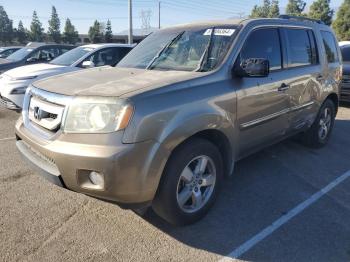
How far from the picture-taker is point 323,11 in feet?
123

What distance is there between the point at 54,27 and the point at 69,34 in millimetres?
7027

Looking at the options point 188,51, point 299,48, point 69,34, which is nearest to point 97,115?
point 188,51

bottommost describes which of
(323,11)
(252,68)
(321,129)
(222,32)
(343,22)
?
(321,129)

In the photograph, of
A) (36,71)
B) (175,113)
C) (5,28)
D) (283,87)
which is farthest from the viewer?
(5,28)

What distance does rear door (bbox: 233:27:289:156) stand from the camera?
3707 mm

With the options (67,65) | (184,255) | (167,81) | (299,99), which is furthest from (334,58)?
(67,65)

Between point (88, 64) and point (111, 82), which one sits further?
point (88, 64)

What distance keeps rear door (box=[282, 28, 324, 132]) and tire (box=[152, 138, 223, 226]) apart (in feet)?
5.28

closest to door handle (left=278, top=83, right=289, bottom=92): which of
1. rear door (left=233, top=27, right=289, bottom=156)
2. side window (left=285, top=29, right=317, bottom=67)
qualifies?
rear door (left=233, top=27, right=289, bottom=156)

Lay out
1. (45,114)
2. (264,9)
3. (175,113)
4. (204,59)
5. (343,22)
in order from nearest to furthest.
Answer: (175,113) → (45,114) → (204,59) → (343,22) → (264,9)

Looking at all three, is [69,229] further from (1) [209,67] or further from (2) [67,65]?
(2) [67,65]

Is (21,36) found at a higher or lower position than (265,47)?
lower

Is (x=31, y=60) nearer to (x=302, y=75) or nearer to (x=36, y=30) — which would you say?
(x=302, y=75)

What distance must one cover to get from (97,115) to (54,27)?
265 feet
